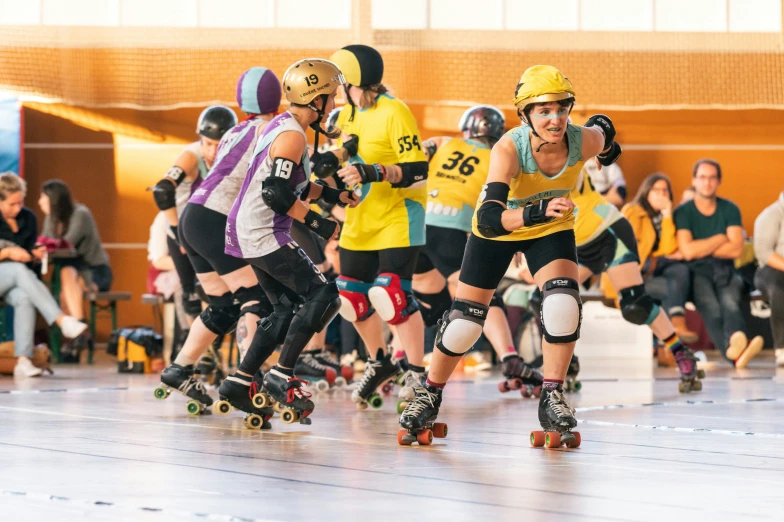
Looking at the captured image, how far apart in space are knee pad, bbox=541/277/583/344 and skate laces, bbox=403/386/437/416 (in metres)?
0.46

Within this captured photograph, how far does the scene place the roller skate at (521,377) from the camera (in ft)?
20.7

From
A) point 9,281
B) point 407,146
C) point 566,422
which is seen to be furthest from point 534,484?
point 9,281

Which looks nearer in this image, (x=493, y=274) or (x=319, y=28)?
(x=493, y=274)

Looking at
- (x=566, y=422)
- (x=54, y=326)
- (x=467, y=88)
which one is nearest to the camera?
(x=566, y=422)

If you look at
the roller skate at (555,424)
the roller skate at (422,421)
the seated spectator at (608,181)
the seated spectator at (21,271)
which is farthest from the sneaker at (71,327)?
the roller skate at (555,424)

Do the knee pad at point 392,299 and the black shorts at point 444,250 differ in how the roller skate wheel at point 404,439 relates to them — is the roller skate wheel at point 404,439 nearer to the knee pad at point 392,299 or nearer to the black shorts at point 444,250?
the knee pad at point 392,299

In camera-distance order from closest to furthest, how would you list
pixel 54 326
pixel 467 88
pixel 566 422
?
pixel 566 422, pixel 54 326, pixel 467 88

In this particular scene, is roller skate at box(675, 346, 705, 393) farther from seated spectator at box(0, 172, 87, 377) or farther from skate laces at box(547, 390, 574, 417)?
seated spectator at box(0, 172, 87, 377)

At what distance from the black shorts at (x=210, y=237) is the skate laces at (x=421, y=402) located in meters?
1.32

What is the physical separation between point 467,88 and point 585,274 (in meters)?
5.44

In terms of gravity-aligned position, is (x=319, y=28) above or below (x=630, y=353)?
above

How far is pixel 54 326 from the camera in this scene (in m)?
9.62

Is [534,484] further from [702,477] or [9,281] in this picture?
[9,281]

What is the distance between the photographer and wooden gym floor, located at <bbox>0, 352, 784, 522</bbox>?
2.94 meters
